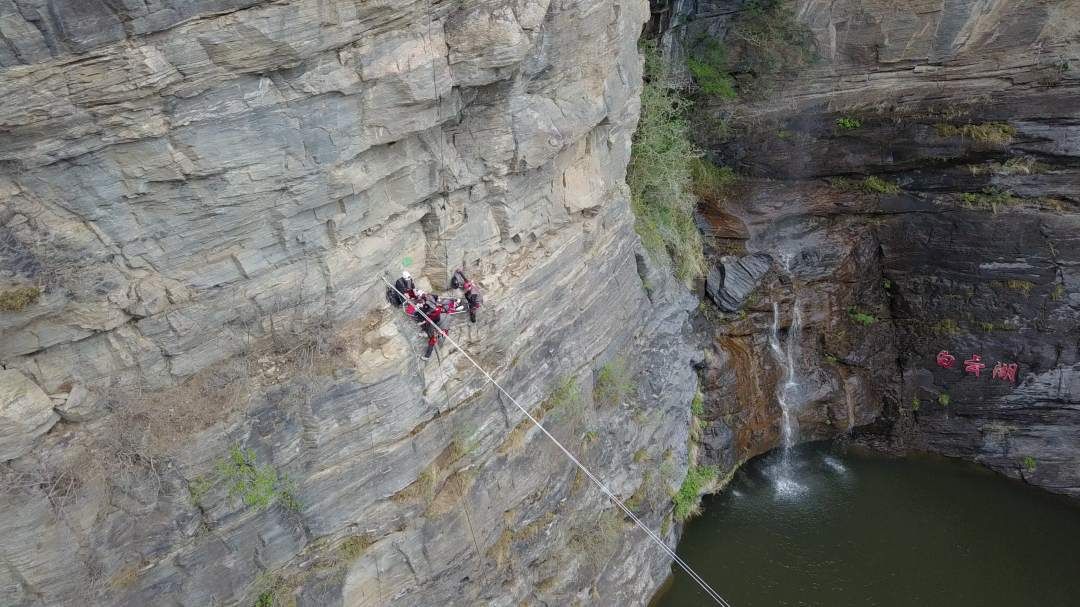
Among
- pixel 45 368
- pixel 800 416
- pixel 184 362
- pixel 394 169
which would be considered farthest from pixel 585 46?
pixel 800 416

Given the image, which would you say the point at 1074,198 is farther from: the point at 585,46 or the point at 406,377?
the point at 406,377

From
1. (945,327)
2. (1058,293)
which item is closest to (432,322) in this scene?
(945,327)

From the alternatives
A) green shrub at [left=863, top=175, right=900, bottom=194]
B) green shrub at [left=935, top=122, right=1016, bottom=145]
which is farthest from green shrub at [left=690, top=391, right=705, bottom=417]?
green shrub at [left=935, top=122, right=1016, bottom=145]

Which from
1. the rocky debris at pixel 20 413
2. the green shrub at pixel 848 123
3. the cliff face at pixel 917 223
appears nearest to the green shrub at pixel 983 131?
the cliff face at pixel 917 223

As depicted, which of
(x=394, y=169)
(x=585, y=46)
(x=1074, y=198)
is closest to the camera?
(x=394, y=169)

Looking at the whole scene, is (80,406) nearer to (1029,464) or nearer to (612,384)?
(612,384)

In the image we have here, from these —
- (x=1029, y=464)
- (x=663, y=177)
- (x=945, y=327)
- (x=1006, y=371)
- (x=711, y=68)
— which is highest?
(x=711, y=68)
